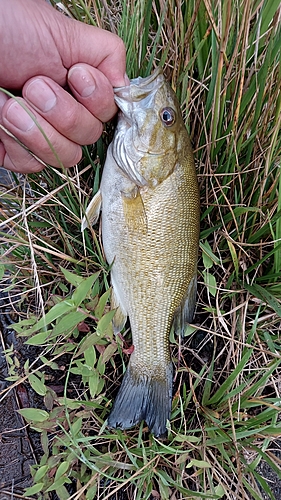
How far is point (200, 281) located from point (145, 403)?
687 millimetres

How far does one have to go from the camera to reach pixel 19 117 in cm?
149

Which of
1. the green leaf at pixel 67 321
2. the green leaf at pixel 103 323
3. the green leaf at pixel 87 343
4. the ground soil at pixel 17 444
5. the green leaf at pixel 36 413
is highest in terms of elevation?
the green leaf at pixel 67 321

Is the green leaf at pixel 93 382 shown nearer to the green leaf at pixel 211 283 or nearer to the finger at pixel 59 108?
the green leaf at pixel 211 283

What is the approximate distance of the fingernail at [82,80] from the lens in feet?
5.01

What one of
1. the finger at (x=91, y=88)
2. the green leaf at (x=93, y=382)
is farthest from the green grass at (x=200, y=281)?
the finger at (x=91, y=88)

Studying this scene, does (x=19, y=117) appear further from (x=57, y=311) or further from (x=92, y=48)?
(x=57, y=311)

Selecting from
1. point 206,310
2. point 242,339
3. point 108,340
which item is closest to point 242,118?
point 206,310

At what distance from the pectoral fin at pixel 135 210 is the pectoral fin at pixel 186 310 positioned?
1.24ft

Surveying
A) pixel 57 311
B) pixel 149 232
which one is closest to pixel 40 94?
pixel 149 232

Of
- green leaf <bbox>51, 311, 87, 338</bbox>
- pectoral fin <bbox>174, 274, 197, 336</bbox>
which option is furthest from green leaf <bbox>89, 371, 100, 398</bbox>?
pectoral fin <bbox>174, 274, 197, 336</bbox>

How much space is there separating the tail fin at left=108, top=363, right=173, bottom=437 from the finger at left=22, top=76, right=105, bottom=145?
115 centimetres

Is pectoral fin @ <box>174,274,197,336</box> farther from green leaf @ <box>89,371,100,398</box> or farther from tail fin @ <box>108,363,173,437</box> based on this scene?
green leaf @ <box>89,371,100,398</box>

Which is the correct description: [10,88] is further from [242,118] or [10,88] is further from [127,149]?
[242,118]

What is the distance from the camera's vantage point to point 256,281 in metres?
2.01
